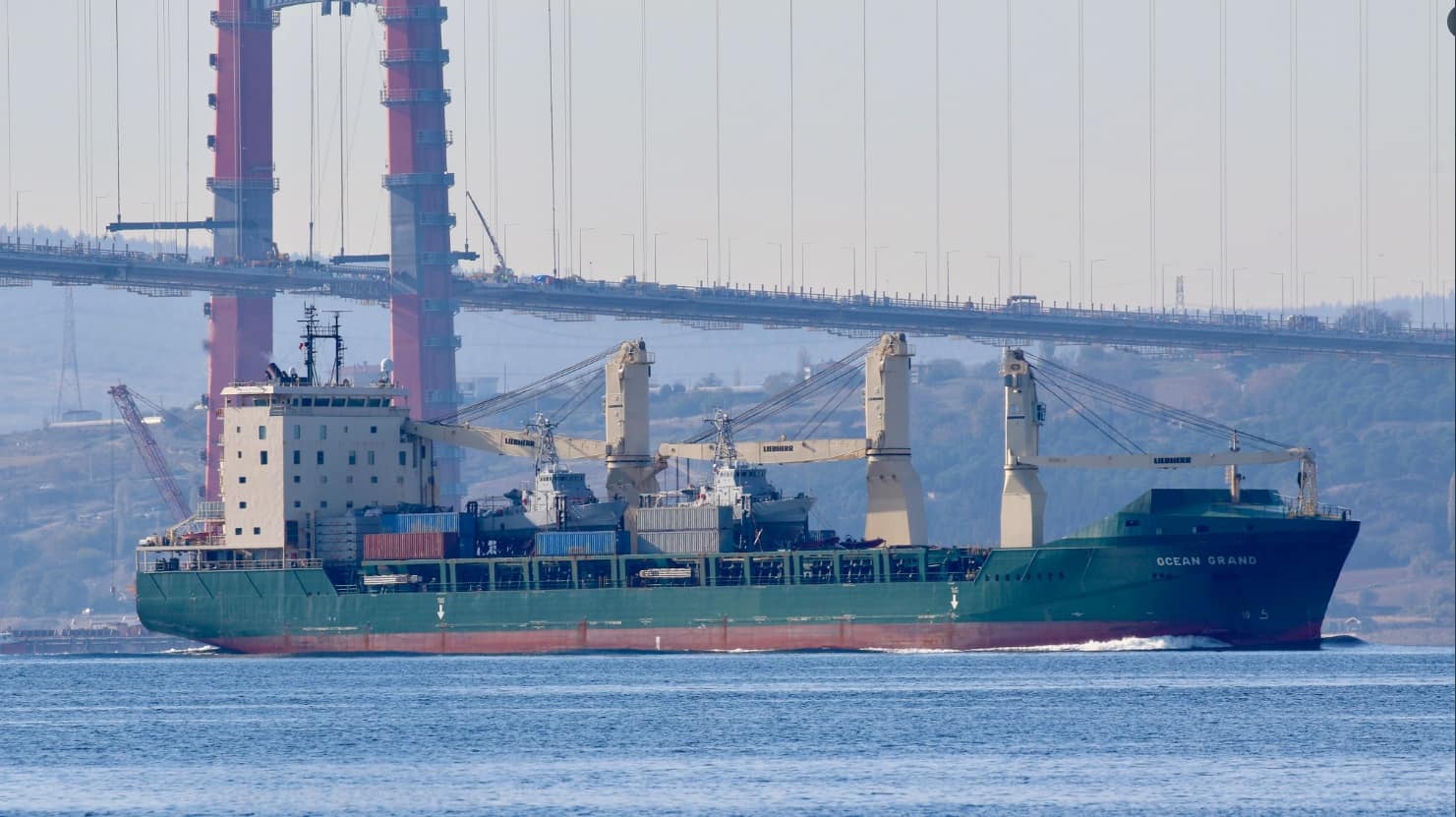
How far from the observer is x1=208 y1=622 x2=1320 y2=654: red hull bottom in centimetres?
7888

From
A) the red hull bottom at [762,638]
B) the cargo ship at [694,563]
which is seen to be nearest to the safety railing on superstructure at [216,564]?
the cargo ship at [694,563]

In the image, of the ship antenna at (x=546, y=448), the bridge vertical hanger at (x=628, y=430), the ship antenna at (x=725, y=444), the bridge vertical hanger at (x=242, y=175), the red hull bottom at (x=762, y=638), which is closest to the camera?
the red hull bottom at (x=762, y=638)

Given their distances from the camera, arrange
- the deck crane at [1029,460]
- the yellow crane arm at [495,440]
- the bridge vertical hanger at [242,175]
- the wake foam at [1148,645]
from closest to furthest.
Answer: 1. the wake foam at [1148,645]
2. the deck crane at [1029,460]
3. the yellow crane arm at [495,440]
4. the bridge vertical hanger at [242,175]

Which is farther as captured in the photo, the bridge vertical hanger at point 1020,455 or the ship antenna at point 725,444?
the ship antenna at point 725,444


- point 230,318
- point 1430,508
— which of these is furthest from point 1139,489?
point 230,318

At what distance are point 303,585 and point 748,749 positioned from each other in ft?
117

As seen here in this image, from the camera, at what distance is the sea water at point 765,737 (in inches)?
1841

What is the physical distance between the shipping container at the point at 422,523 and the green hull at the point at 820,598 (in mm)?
1173

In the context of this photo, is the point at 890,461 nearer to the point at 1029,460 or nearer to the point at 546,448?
the point at 1029,460

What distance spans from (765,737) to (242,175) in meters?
73.6

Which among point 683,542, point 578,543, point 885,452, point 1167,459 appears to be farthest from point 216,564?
point 1167,459

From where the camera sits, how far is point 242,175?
406ft

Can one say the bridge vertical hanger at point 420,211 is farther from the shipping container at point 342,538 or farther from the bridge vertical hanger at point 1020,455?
the bridge vertical hanger at point 1020,455

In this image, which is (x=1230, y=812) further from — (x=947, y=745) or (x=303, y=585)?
(x=303, y=585)
